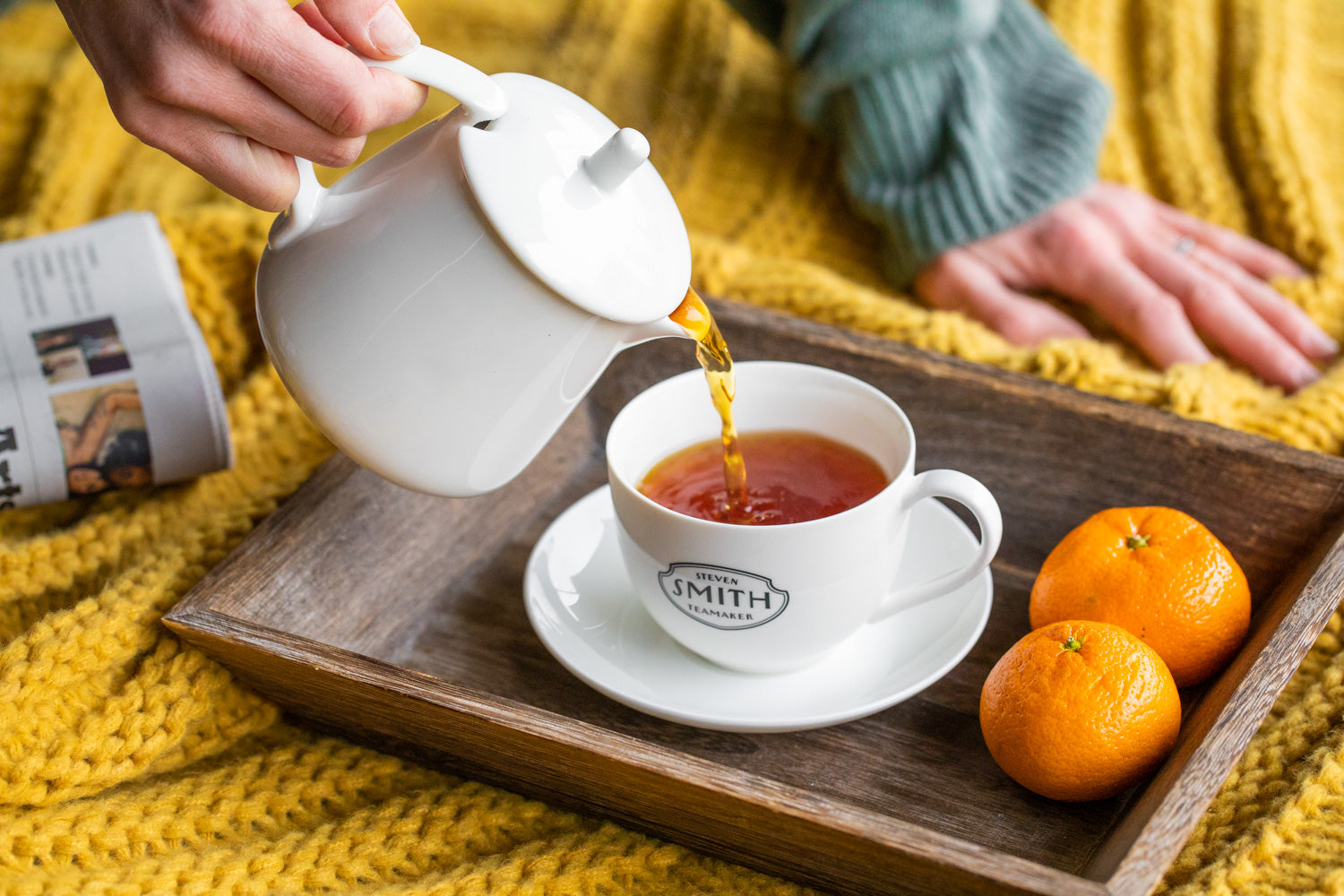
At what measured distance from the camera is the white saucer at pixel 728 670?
751 millimetres

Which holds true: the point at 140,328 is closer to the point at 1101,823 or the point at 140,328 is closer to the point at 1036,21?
the point at 1101,823

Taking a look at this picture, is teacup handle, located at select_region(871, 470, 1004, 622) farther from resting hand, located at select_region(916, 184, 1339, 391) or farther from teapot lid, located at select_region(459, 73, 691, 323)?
resting hand, located at select_region(916, 184, 1339, 391)

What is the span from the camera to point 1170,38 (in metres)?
1.53

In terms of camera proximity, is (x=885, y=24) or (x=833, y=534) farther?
(x=885, y=24)

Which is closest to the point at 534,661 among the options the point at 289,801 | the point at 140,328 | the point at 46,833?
the point at 289,801

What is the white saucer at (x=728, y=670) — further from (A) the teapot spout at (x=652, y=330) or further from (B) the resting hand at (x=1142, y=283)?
(B) the resting hand at (x=1142, y=283)

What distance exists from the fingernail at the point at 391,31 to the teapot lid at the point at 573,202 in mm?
54

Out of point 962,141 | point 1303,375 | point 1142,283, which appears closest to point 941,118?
point 962,141

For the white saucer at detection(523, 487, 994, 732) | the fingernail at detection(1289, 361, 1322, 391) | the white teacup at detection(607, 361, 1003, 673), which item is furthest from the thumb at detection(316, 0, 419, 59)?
the fingernail at detection(1289, 361, 1322, 391)

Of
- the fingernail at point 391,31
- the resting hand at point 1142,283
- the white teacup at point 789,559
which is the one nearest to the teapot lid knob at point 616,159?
the fingernail at point 391,31

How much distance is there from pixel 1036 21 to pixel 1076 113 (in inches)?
6.6

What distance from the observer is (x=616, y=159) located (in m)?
0.61

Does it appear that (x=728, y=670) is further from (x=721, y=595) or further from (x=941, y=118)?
(x=941, y=118)

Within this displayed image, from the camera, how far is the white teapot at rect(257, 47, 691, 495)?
611 mm
